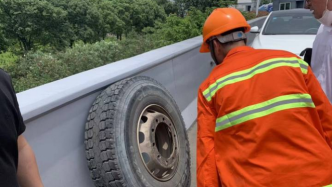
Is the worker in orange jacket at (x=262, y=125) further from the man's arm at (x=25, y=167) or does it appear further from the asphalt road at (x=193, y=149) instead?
the asphalt road at (x=193, y=149)

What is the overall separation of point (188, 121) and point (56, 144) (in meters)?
3.22

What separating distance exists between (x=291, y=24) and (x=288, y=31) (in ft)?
1.42

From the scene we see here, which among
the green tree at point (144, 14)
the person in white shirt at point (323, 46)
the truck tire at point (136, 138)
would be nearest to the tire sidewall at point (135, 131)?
the truck tire at point (136, 138)

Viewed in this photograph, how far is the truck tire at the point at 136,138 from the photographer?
2.83m

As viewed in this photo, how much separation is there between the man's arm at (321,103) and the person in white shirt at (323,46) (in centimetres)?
118

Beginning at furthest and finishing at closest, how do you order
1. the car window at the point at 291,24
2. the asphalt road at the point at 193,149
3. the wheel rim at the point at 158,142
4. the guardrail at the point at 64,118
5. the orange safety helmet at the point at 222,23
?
the car window at the point at 291,24
the asphalt road at the point at 193,149
the wheel rim at the point at 158,142
the guardrail at the point at 64,118
the orange safety helmet at the point at 222,23

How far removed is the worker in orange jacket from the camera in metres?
1.67

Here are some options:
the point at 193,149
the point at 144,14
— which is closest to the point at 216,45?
the point at 193,149

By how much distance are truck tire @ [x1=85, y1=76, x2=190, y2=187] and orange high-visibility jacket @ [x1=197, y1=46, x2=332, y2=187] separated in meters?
1.19

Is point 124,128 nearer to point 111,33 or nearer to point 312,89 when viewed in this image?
point 312,89

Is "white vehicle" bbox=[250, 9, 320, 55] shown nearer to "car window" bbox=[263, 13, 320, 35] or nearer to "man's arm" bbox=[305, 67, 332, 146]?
"car window" bbox=[263, 13, 320, 35]

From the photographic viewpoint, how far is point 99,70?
364cm

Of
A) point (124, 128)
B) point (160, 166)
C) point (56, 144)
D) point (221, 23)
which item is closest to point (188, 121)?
point (160, 166)

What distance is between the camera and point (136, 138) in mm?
3139
